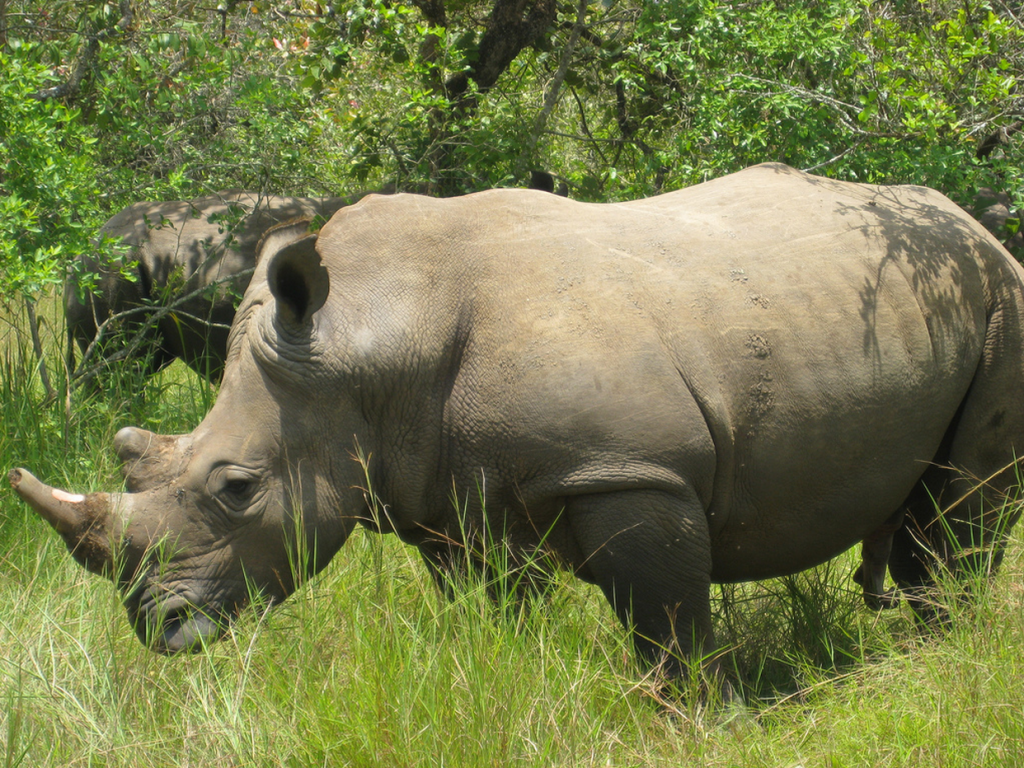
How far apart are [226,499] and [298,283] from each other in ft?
2.13

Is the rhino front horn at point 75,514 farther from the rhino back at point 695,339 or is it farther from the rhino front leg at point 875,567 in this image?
the rhino front leg at point 875,567

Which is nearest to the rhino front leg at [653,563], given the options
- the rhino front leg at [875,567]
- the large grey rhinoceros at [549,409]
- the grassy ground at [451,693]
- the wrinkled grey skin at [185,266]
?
the large grey rhinoceros at [549,409]

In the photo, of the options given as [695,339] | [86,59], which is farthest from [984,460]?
[86,59]

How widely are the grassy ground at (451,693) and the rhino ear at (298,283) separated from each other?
0.87 meters

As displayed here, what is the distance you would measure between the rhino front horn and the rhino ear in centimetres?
75

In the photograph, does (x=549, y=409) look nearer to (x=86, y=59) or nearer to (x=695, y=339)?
(x=695, y=339)

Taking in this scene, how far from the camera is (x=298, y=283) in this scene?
10.3 feet

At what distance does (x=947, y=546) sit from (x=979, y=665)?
0.92 meters

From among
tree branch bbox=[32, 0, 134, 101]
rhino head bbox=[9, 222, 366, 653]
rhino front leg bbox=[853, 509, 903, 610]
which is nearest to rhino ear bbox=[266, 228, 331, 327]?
rhino head bbox=[9, 222, 366, 653]

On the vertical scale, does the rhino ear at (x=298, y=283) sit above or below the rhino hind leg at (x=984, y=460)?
above

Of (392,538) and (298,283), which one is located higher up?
(298,283)

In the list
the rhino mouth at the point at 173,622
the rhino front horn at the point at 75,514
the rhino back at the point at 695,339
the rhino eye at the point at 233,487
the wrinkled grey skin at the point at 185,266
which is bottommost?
the wrinkled grey skin at the point at 185,266

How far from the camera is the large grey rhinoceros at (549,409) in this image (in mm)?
3088

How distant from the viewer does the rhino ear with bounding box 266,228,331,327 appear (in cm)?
305
